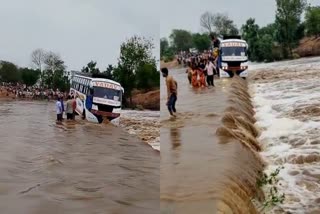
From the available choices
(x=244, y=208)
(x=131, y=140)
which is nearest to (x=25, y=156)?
(x=131, y=140)

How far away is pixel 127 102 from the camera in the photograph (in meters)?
9.59

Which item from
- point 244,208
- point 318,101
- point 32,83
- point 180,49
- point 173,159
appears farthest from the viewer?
point 180,49

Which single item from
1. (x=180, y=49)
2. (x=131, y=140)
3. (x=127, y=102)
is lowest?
(x=131, y=140)

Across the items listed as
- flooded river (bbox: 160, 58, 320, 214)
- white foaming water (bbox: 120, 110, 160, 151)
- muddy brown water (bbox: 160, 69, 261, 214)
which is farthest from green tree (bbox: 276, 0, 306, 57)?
muddy brown water (bbox: 160, 69, 261, 214)

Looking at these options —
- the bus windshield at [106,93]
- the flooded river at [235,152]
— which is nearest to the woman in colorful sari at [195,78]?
the flooded river at [235,152]

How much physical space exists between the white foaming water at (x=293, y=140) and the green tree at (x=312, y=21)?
64.7 feet

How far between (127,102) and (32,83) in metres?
7.02

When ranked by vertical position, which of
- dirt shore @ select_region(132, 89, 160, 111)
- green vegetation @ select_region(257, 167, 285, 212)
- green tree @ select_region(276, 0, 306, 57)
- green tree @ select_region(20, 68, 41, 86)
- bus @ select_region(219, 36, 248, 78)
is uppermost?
green tree @ select_region(276, 0, 306, 57)

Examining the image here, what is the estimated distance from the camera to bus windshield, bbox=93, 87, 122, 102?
984cm

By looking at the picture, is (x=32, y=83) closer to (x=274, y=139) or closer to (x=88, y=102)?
(x=88, y=102)

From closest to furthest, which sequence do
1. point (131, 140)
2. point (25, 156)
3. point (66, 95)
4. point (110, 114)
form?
point (25, 156), point (131, 140), point (110, 114), point (66, 95)

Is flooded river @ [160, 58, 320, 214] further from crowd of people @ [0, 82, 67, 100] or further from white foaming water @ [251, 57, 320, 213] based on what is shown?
crowd of people @ [0, 82, 67, 100]

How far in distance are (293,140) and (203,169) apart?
258 centimetres

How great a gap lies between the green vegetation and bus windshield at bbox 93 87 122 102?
16.1ft
